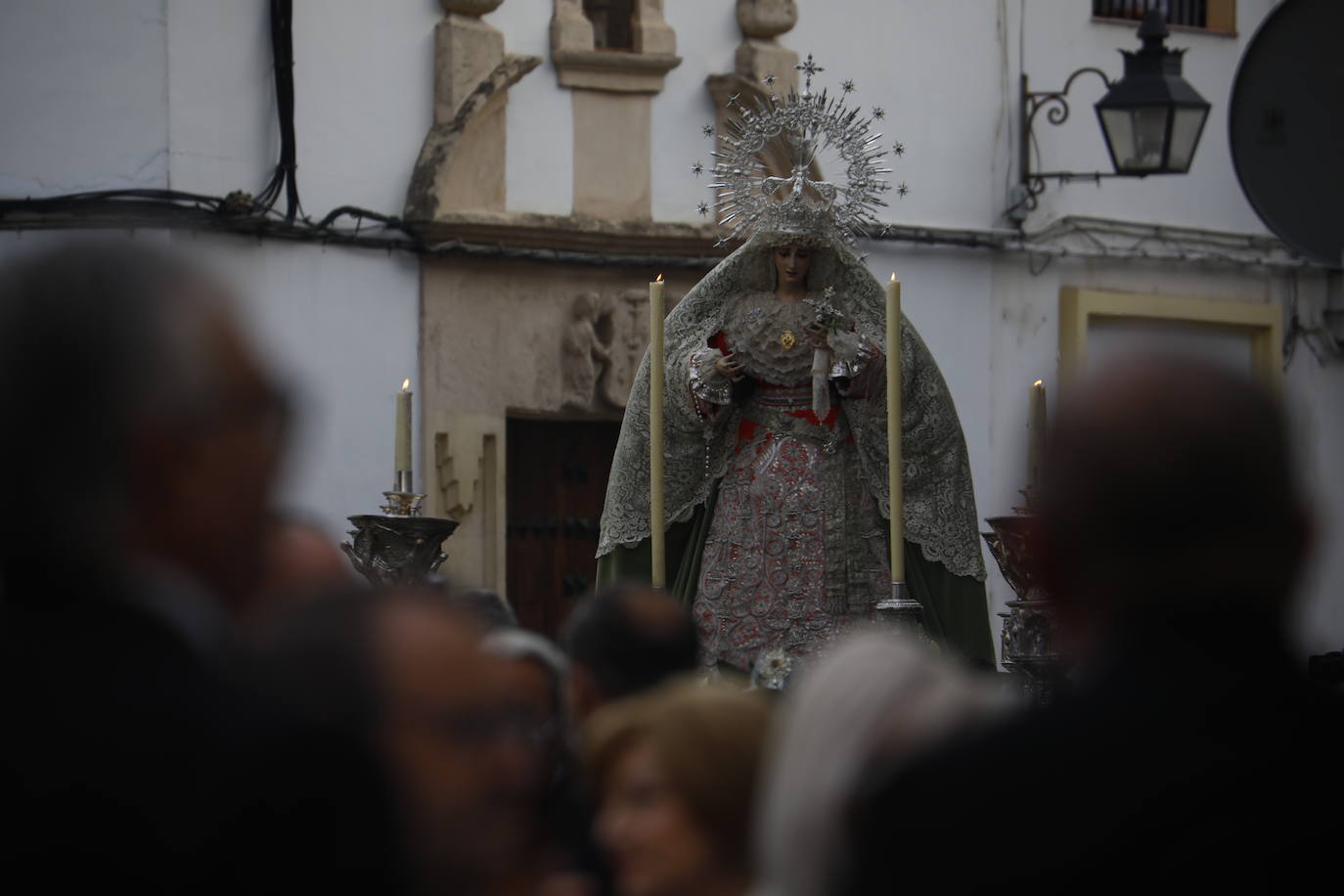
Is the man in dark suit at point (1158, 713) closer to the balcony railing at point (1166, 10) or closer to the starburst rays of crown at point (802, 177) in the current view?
the starburst rays of crown at point (802, 177)

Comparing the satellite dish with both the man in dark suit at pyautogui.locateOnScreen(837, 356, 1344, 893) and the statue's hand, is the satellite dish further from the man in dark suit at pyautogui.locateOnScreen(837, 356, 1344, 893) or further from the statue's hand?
the statue's hand

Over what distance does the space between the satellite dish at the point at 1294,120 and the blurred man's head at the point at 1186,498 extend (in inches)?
51.7

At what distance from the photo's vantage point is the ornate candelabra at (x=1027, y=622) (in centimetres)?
437

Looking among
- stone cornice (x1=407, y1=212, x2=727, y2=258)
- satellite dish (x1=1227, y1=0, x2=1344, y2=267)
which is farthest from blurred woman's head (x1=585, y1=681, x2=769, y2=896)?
stone cornice (x1=407, y1=212, x2=727, y2=258)

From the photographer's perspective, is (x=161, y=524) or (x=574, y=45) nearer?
(x=161, y=524)

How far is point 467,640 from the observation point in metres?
1.59

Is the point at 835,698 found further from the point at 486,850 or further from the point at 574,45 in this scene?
the point at 574,45

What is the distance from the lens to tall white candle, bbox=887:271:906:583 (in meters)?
4.18

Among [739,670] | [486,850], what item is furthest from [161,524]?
[739,670]

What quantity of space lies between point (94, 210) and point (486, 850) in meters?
7.14

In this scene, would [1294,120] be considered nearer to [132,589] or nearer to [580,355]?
[132,589]

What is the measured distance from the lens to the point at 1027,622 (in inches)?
174

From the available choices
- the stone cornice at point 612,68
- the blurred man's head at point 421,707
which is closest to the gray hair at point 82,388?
the blurred man's head at point 421,707

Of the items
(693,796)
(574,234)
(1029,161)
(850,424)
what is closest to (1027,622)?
(850,424)
